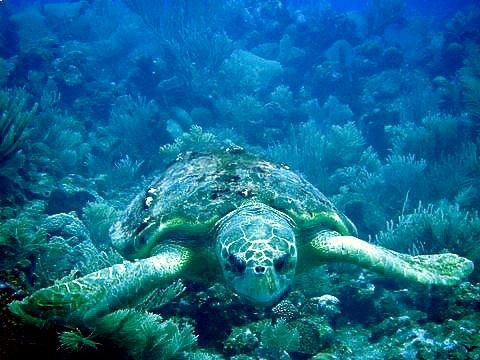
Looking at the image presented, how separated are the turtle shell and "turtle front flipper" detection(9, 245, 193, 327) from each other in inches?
12.2

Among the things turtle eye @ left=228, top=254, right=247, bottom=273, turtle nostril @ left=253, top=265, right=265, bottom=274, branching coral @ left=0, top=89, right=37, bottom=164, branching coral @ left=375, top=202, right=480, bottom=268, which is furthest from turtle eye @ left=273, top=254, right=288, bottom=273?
branching coral @ left=0, top=89, right=37, bottom=164

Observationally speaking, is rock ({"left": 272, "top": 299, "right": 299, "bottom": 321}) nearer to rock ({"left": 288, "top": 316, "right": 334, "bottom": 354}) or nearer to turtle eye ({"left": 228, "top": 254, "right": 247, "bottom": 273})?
rock ({"left": 288, "top": 316, "right": 334, "bottom": 354})

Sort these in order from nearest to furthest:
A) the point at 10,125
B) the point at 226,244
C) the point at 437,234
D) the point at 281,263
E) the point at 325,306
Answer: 1. the point at 281,263
2. the point at 226,244
3. the point at 325,306
4. the point at 437,234
5. the point at 10,125

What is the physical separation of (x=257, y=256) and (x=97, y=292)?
1.06m

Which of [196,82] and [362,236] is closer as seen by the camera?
Result: [362,236]

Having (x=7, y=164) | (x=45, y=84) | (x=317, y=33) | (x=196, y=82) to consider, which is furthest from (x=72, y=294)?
(x=317, y=33)

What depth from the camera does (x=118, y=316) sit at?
1.99 m

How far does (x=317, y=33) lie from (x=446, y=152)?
9.54m

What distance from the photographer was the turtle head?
234cm

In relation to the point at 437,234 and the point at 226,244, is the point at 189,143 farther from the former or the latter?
the point at 226,244

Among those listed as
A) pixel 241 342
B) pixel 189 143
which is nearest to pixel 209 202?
pixel 241 342

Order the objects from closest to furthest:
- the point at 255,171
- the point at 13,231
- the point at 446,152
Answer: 1. the point at 13,231
2. the point at 255,171
3. the point at 446,152

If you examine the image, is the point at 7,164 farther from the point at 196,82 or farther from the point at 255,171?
the point at 196,82

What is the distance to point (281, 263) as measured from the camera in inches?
97.1
